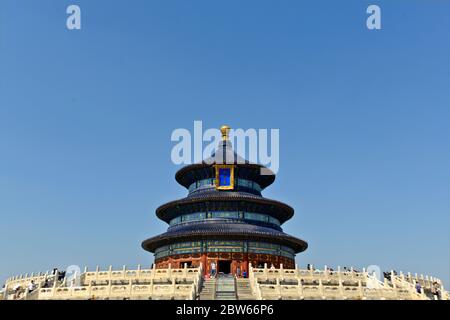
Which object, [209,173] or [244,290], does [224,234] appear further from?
[244,290]

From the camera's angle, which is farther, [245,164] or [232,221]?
[245,164]

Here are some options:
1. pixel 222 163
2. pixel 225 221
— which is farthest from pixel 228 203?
pixel 222 163

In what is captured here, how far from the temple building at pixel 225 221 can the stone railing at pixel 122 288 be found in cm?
1138

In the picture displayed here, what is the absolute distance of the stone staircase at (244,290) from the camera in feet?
86.3

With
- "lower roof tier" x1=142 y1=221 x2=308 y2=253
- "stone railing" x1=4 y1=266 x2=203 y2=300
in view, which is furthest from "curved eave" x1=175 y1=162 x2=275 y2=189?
"stone railing" x1=4 y1=266 x2=203 y2=300

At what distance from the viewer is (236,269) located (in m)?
43.4

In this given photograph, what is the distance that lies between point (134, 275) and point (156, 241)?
16143mm

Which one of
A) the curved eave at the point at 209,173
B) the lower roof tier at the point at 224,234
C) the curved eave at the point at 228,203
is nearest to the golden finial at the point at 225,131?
the curved eave at the point at 209,173

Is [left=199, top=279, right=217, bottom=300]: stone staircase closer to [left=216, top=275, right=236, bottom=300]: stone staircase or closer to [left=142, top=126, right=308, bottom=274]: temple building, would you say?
[left=216, top=275, right=236, bottom=300]: stone staircase
